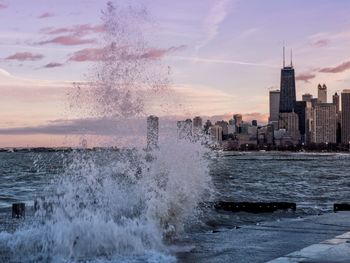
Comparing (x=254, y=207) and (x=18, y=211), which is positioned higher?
(x=18, y=211)

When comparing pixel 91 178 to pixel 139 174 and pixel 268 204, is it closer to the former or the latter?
pixel 139 174

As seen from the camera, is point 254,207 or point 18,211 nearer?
point 18,211

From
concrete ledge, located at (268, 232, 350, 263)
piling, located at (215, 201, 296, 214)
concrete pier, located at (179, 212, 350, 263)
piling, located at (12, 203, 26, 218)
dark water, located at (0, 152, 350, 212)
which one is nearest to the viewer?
concrete ledge, located at (268, 232, 350, 263)

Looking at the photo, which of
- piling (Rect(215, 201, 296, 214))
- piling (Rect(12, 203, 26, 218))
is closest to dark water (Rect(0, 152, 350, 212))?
piling (Rect(215, 201, 296, 214))

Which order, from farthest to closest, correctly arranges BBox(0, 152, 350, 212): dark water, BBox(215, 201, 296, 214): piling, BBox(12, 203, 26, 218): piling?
BBox(0, 152, 350, 212): dark water < BBox(215, 201, 296, 214): piling < BBox(12, 203, 26, 218): piling

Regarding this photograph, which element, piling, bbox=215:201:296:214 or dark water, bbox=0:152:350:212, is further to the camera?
dark water, bbox=0:152:350:212

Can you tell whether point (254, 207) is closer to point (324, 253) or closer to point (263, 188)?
point (324, 253)

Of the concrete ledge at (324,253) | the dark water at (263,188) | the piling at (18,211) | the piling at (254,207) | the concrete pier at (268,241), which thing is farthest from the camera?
the dark water at (263,188)

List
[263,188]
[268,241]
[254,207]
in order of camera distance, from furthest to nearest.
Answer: [263,188] → [254,207] → [268,241]

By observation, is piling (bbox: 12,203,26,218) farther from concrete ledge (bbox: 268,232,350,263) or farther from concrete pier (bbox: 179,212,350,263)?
concrete ledge (bbox: 268,232,350,263)

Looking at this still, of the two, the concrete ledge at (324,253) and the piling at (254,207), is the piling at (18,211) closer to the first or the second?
the piling at (254,207)

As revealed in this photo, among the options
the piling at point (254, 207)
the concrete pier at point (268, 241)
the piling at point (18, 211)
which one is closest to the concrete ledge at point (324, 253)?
the concrete pier at point (268, 241)

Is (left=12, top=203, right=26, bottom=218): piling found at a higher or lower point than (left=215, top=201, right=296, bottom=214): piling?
higher

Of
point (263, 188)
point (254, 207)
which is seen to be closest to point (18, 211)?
point (254, 207)
